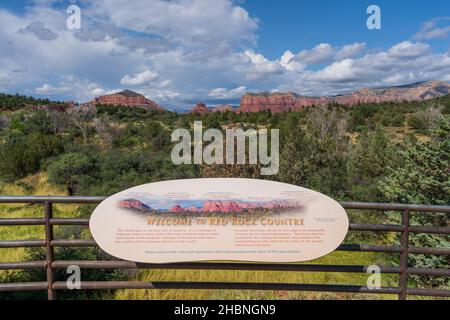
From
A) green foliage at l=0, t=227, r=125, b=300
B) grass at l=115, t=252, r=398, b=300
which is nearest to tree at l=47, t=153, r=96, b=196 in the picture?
green foliage at l=0, t=227, r=125, b=300

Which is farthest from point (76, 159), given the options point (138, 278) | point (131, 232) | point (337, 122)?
point (337, 122)

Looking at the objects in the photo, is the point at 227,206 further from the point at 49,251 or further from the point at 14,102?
the point at 14,102

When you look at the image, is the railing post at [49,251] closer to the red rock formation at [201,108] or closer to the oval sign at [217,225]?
the oval sign at [217,225]

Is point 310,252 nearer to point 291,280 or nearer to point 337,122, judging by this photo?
point 291,280

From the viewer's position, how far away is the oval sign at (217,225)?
2770mm

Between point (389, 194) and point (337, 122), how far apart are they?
22.5 meters

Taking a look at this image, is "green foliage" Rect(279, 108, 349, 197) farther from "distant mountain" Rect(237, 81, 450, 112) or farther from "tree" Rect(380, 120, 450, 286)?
"distant mountain" Rect(237, 81, 450, 112)

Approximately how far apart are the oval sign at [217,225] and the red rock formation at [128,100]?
65.9 m

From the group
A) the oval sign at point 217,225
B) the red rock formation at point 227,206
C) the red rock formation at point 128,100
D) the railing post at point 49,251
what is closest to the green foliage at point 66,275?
the railing post at point 49,251

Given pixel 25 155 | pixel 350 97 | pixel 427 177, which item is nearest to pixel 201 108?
pixel 350 97

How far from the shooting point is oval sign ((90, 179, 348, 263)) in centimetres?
277

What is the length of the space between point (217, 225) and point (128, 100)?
69.2 metres

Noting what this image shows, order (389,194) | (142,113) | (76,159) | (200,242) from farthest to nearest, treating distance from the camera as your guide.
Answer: (142,113)
(76,159)
(389,194)
(200,242)

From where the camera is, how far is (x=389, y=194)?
13.1 meters
